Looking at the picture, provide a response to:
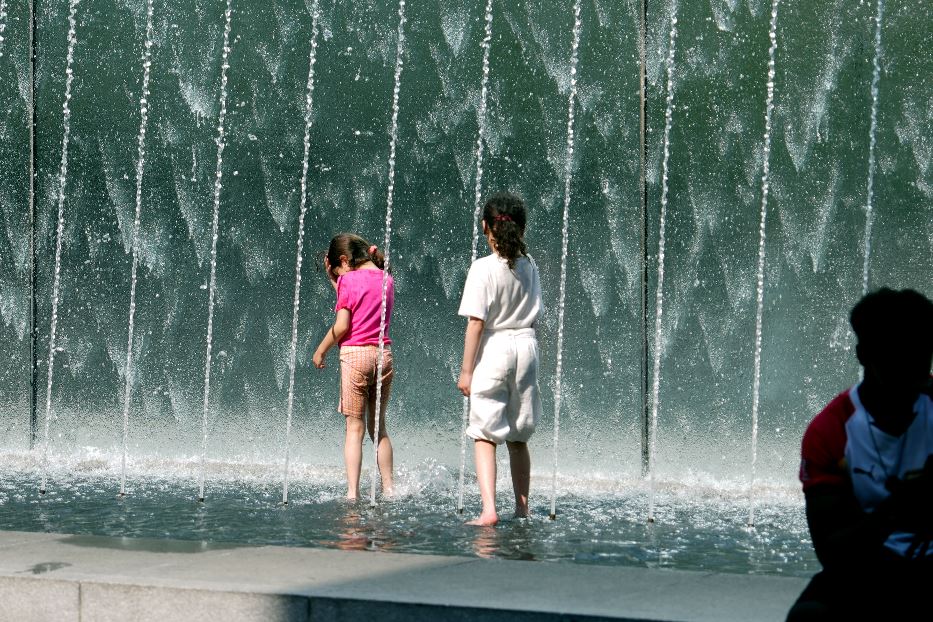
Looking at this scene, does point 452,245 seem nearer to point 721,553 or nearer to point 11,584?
point 721,553

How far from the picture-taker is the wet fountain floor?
5.96 metres

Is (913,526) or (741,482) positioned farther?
(741,482)

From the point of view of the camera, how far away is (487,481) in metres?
6.82

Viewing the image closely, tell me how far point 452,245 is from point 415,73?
1463 millimetres

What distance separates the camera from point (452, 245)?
11195mm

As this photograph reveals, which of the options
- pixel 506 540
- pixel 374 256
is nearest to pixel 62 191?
pixel 374 256

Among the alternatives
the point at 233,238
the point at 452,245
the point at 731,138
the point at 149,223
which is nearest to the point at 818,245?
the point at 731,138

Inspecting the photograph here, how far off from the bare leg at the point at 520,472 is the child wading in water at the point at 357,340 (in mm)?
1190

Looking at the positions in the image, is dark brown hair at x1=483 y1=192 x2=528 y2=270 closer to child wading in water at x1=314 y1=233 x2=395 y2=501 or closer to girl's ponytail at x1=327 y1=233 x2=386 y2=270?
child wading in water at x1=314 y1=233 x2=395 y2=501

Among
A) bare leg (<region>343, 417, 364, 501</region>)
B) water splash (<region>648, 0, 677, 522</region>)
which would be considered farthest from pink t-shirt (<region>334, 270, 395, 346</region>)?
Result: water splash (<region>648, 0, 677, 522</region>)

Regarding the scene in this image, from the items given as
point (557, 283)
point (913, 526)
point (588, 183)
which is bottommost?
point (913, 526)

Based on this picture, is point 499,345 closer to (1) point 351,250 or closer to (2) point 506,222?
(2) point 506,222

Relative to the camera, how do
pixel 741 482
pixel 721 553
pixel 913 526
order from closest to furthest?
1. pixel 913 526
2. pixel 721 553
3. pixel 741 482

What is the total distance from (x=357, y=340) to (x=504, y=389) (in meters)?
1.41
